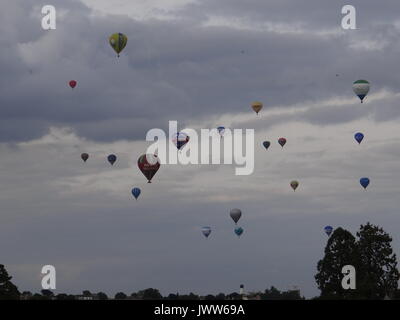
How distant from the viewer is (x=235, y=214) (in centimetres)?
14475

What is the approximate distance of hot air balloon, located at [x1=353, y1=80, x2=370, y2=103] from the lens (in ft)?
429

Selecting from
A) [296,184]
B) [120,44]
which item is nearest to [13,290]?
[120,44]

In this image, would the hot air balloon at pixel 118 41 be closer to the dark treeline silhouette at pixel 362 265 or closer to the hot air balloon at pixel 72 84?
the hot air balloon at pixel 72 84

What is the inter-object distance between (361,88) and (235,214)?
27.5 meters

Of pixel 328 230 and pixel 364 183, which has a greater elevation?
pixel 364 183

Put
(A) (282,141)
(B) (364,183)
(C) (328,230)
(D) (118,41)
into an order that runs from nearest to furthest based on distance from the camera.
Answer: (D) (118,41), (B) (364,183), (A) (282,141), (C) (328,230)

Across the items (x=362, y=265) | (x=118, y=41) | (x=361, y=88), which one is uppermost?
(x=118, y=41)

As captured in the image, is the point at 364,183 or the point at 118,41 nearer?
the point at 118,41

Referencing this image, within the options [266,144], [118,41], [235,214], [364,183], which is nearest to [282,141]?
[266,144]

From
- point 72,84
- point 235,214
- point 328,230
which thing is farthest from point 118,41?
point 328,230

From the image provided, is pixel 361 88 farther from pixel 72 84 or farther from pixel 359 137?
pixel 72 84

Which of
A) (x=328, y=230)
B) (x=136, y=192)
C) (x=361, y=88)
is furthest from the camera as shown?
(x=328, y=230)
